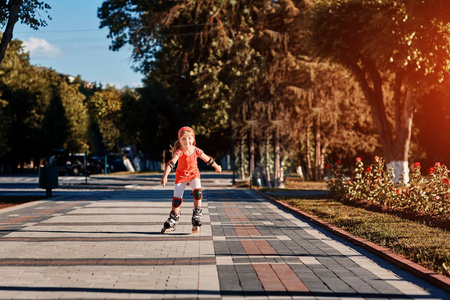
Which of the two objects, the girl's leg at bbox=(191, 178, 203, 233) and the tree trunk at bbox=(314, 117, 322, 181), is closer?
the girl's leg at bbox=(191, 178, 203, 233)

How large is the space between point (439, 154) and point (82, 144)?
4828 centimetres

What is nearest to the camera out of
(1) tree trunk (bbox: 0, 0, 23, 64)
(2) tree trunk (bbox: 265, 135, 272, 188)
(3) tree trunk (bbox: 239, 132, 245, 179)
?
(1) tree trunk (bbox: 0, 0, 23, 64)

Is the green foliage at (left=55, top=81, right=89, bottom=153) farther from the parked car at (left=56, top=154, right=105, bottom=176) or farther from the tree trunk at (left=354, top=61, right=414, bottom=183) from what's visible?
the tree trunk at (left=354, top=61, right=414, bottom=183)

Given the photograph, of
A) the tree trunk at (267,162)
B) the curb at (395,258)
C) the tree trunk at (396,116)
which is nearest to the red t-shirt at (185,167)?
the curb at (395,258)

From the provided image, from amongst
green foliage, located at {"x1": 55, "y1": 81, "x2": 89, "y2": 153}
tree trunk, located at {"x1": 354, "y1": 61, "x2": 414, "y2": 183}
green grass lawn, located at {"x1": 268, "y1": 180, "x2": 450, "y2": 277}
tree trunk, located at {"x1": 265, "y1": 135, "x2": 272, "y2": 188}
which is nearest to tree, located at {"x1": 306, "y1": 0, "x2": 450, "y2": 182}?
tree trunk, located at {"x1": 354, "y1": 61, "x2": 414, "y2": 183}

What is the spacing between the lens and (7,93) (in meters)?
66.6

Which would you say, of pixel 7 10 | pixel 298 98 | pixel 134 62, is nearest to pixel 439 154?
pixel 298 98

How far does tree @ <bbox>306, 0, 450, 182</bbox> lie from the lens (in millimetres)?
22672

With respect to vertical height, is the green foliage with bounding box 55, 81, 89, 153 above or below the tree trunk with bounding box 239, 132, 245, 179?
above

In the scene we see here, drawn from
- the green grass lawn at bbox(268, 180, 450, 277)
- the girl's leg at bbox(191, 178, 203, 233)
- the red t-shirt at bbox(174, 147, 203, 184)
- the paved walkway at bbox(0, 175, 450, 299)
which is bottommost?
the paved walkway at bbox(0, 175, 450, 299)

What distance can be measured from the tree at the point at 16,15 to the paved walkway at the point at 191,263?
25.9 ft

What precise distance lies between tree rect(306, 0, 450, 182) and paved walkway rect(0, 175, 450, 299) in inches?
462

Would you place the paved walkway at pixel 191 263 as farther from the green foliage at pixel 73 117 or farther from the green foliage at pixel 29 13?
the green foliage at pixel 73 117

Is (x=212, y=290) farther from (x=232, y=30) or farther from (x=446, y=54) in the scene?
(x=232, y=30)
